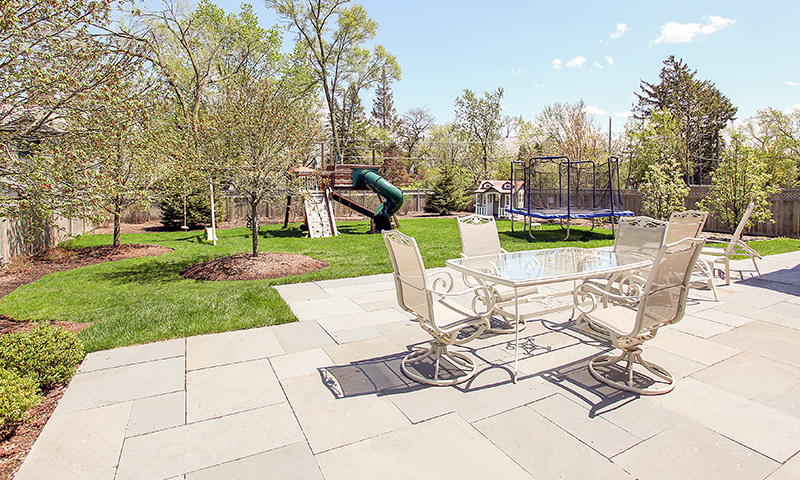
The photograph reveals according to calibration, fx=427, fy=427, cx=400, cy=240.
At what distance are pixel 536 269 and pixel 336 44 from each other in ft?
93.2

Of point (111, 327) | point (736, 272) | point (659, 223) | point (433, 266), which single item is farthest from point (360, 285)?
point (736, 272)

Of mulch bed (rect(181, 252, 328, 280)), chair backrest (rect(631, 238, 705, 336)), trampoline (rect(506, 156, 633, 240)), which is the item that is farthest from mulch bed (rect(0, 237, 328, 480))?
trampoline (rect(506, 156, 633, 240))

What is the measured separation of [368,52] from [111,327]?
94.7 feet

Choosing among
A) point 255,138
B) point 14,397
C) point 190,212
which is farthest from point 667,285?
point 190,212

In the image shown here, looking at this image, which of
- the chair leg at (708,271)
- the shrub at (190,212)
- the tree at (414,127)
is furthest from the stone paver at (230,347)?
the tree at (414,127)

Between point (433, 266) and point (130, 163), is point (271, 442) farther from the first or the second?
point (130, 163)

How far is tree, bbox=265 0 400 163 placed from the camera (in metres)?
26.9

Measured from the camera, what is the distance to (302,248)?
11.2 metres

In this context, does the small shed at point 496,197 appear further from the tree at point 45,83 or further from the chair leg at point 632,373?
the tree at point 45,83

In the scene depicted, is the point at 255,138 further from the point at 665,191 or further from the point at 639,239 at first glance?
the point at 665,191

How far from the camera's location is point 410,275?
3.27m

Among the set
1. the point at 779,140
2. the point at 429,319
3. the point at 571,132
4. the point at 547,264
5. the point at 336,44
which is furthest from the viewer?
the point at 336,44

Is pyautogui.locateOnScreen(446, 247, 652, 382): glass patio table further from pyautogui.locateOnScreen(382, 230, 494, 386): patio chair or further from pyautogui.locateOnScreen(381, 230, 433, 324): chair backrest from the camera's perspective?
pyautogui.locateOnScreen(381, 230, 433, 324): chair backrest

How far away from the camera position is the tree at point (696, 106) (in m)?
31.1
